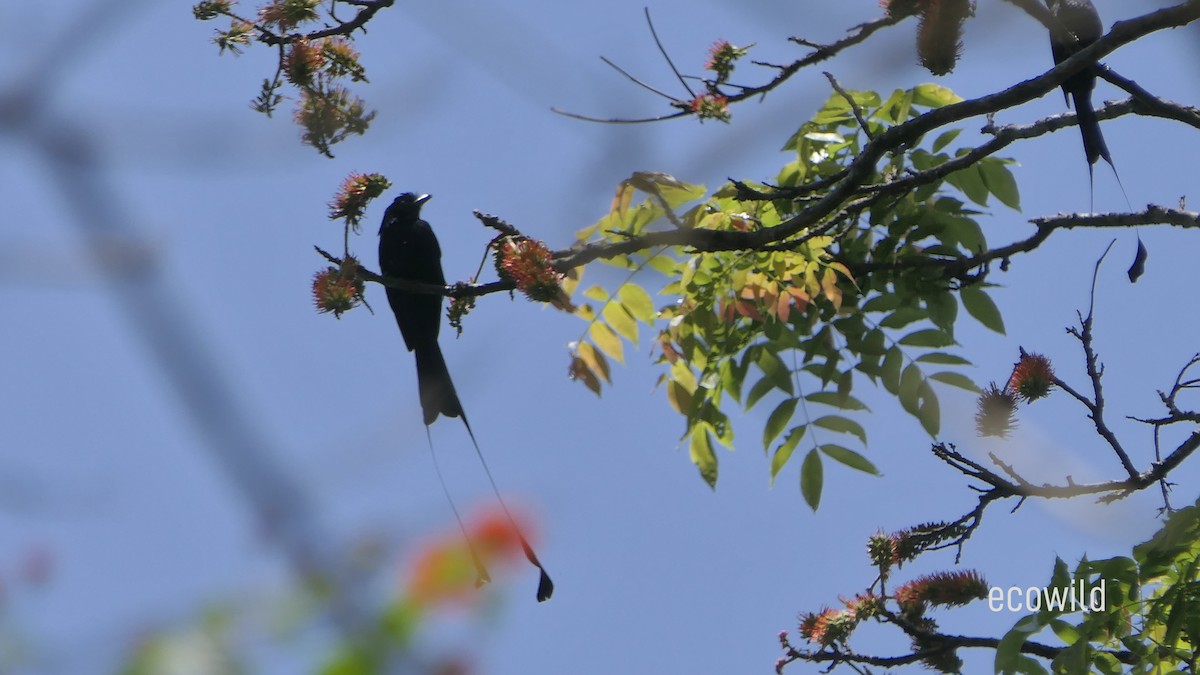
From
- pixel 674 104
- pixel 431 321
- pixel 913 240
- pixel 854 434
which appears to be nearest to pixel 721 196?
pixel 674 104

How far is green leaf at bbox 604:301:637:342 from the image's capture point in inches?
164

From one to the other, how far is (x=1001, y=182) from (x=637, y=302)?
1333 mm

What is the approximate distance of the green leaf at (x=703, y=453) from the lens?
4.11 meters

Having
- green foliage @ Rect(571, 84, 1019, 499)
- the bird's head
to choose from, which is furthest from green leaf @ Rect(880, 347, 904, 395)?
the bird's head

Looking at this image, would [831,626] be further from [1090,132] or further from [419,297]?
[419,297]

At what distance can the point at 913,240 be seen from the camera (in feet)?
13.4

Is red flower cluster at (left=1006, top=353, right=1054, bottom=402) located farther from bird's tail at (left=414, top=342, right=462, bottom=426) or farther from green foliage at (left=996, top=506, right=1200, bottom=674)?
bird's tail at (left=414, top=342, right=462, bottom=426)

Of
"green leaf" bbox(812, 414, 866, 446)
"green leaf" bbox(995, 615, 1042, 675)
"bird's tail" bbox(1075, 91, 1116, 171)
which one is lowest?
"green leaf" bbox(995, 615, 1042, 675)

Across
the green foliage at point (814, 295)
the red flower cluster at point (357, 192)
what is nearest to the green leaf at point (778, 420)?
the green foliage at point (814, 295)

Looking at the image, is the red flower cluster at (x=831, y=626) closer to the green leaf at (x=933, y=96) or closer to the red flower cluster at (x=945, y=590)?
the red flower cluster at (x=945, y=590)

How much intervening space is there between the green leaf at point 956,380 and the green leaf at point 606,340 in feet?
3.54

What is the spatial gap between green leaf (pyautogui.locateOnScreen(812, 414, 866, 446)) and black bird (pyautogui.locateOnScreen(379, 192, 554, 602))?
126cm

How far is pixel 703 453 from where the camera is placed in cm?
413

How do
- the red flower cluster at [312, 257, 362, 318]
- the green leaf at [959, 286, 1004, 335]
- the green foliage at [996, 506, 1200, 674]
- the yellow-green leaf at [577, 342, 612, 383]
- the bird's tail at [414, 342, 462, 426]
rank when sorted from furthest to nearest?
the bird's tail at [414, 342, 462, 426] < the yellow-green leaf at [577, 342, 612, 383] < the green leaf at [959, 286, 1004, 335] < the red flower cluster at [312, 257, 362, 318] < the green foliage at [996, 506, 1200, 674]
